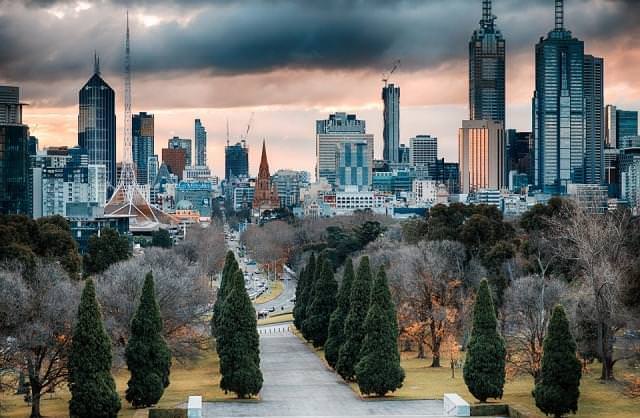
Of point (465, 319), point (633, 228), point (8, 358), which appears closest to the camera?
point (8, 358)

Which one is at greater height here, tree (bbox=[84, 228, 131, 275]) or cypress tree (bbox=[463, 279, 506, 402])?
tree (bbox=[84, 228, 131, 275])

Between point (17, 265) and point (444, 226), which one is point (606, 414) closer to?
point (17, 265)

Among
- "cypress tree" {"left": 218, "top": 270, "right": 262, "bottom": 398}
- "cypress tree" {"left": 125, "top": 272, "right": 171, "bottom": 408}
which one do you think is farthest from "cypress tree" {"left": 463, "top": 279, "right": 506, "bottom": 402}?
"cypress tree" {"left": 125, "top": 272, "right": 171, "bottom": 408}

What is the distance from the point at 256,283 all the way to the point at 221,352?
10059cm

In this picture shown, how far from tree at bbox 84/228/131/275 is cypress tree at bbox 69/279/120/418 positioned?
161ft

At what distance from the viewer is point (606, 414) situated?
154 feet

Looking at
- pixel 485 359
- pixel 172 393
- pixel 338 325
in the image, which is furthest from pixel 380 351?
pixel 172 393

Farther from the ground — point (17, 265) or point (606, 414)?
point (17, 265)

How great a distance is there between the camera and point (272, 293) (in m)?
138

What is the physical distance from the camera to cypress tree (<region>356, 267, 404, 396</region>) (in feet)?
174

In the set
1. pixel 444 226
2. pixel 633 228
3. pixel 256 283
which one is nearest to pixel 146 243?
pixel 256 283

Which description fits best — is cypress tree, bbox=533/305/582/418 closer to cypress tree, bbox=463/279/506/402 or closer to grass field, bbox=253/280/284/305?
cypress tree, bbox=463/279/506/402

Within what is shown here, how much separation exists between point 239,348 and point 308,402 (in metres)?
4.33

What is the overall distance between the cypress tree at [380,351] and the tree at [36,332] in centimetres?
1329
